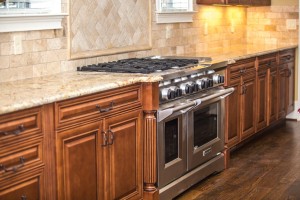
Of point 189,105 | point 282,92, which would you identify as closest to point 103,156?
point 189,105

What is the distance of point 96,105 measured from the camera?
3.34 m

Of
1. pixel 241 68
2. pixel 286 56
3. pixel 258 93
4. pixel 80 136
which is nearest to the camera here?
pixel 80 136

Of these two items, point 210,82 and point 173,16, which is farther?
point 173,16

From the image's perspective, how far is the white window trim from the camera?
5.28 m

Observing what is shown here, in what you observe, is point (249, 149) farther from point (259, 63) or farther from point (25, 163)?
point (25, 163)

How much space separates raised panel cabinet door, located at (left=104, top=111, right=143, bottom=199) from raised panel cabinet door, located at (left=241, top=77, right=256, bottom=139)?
199cm

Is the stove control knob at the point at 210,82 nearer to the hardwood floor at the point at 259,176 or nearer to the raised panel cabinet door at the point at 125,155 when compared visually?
the hardwood floor at the point at 259,176

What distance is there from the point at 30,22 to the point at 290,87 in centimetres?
421

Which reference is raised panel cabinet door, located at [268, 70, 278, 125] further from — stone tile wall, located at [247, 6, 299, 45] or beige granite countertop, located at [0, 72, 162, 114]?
beige granite countertop, located at [0, 72, 162, 114]

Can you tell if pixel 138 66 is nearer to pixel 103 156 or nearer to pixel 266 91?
pixel 103 156

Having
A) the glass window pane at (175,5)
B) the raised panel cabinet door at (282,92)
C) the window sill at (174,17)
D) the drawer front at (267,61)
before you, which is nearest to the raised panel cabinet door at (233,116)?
the drawer front at (267,61)

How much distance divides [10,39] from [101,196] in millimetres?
1109

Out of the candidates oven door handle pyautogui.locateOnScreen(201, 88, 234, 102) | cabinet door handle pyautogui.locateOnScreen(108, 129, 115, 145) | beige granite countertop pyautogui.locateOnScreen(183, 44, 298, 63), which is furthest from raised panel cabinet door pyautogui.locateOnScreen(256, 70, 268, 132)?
cabinet door handle pyautogui.locateOnScreen(108, 129, 115, 145)

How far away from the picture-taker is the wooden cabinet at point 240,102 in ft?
17.0
